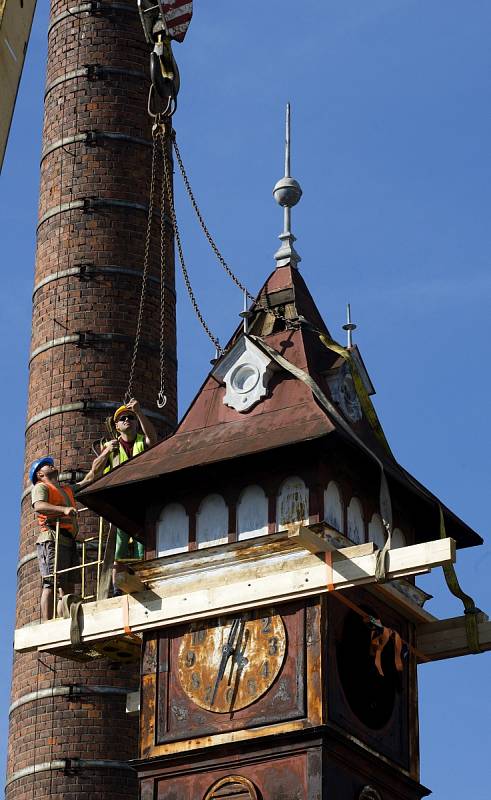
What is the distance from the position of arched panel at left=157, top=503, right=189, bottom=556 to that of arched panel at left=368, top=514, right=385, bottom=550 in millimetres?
2195

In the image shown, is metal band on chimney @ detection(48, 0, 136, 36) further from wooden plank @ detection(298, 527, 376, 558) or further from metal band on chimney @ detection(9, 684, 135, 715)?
wooden plank @ detection(298, 527, 376, 558)

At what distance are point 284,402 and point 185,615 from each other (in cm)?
285

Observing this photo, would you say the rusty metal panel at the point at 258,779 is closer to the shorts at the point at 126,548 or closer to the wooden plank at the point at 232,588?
the wooden plank at the point at 232,588

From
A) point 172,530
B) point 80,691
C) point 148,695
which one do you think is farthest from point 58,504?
point 80,691

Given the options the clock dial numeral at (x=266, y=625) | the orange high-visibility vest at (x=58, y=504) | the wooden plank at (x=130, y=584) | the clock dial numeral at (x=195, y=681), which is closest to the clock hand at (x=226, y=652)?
the clock dial numeral at (x=195, y=681)

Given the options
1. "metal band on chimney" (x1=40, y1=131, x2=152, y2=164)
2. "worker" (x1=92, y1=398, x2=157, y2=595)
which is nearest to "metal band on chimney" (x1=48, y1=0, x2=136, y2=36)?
"metal band on chimney" (x1=40, y1=131, x2=152, y2=164)

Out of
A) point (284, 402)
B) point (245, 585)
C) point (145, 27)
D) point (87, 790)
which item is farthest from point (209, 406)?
point (145, 27)

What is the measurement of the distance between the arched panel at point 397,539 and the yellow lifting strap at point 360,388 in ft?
3.37

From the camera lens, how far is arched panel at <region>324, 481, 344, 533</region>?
2503 centimetres

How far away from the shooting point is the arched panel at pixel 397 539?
26453 millimetres

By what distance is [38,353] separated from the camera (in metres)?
34.2

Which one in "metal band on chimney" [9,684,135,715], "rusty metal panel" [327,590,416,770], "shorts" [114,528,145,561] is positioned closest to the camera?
"rusty metal panel" [327,590,416,770]

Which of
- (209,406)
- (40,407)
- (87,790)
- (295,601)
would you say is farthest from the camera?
(40,407)

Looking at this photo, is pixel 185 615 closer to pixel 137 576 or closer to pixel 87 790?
pixel 137 576
